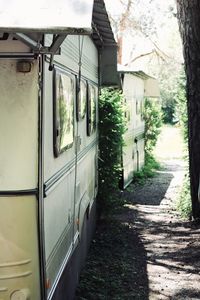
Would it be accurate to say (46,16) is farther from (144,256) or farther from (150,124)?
(150,124)

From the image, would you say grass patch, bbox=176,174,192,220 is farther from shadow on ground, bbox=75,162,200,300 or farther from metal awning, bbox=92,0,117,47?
metal awning, bbox=92,0,117,47

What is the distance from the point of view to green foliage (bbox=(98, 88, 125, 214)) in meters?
9.65

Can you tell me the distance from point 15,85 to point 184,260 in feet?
15.8

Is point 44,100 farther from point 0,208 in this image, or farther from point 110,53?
point 110,53

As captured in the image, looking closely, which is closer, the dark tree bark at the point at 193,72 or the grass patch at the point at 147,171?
the dark tree bark at the point at 193,72

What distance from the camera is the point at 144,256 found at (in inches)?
315

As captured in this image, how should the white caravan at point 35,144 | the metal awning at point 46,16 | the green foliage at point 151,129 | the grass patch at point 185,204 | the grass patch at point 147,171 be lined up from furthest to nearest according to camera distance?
the green foliage at point 151,129
the grass patch at point 147,171
the grass patch at point 185,204
the white caravan at point 35,144
the metal awning at point 46,16

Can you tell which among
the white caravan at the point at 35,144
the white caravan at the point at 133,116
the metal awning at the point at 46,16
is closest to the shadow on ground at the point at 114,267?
the white caravan at the point at 35,144

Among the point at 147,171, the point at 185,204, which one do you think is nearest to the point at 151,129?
the point at 147,171

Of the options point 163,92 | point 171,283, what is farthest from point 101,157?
point 163,92

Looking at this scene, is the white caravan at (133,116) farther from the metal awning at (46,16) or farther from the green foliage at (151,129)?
the metal awning at (46,16)

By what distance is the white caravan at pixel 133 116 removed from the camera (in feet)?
43.6

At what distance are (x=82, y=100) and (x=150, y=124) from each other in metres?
13.5

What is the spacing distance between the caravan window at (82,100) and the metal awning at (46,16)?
2823 millimetres
